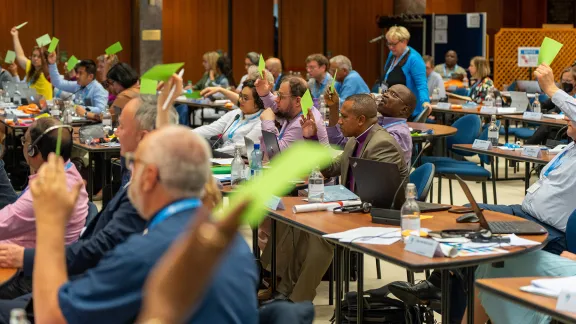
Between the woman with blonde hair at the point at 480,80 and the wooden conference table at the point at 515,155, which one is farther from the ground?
the woman with blonde hair at the point at 480,80

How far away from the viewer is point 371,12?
18.8 metres

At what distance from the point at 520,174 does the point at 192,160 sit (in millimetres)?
8544

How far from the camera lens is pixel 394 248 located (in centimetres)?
341

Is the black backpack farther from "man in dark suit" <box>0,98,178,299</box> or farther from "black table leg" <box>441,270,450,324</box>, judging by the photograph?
"man in dark suit" <box>0,98,178,299</box>

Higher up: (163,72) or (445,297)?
(163,72)

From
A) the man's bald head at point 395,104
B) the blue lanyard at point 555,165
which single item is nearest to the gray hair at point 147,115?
the blue lanyard at point 555,165

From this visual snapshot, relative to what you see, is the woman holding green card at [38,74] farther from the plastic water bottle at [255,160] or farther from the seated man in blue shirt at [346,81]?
the plastic water bottle at [255,160]

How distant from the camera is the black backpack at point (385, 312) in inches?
163

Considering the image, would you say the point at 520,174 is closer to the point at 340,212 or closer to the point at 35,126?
the point at 340,212

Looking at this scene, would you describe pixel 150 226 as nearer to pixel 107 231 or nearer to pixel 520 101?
pixel 107 231

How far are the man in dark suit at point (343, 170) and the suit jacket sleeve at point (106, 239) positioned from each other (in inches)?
80.1

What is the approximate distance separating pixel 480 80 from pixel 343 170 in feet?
23.4

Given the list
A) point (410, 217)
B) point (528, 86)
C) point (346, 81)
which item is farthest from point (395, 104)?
point (528, 86)

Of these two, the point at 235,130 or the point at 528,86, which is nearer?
the point at 235,130
